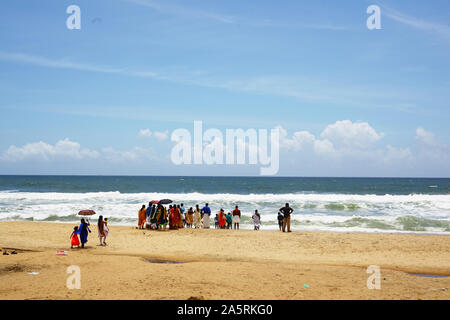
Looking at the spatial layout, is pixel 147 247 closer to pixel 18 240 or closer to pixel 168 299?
pixel 18 240

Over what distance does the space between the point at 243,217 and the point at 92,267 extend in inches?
641

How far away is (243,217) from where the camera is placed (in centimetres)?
2594

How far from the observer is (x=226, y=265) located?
1084 centimetres

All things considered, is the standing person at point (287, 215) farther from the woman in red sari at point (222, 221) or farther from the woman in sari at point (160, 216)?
the woman in sari at point (160, 216)

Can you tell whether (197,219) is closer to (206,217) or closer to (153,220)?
(206,217)

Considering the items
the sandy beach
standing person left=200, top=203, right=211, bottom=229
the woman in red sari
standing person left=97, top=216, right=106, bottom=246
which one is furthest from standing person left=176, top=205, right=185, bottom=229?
standing person left=97, top=216, right=106, bottom=246

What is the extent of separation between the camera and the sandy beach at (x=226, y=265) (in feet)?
26.8

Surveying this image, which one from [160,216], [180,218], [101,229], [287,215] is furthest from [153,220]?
[287,215]

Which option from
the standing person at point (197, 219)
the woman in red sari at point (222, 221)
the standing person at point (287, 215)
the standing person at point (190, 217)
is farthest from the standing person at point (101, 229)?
the standing person at point (287, 215)

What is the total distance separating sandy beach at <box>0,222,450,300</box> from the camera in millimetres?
8180

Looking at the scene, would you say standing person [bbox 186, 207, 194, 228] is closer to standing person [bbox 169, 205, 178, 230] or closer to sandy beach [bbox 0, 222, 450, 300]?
standing person [bbox 169, 205, 178, 230]

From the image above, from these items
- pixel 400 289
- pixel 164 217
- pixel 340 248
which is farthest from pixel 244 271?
pixel 164 217

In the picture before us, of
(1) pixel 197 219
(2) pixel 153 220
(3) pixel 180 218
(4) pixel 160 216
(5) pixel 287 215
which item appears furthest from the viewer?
(1) pixel 197 219
